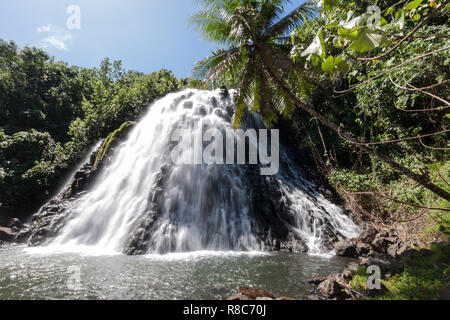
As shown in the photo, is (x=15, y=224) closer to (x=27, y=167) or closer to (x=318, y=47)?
(x=27, y=167)

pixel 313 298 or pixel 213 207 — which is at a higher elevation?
pixel 213 207

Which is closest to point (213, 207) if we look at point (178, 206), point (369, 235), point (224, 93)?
point (178, 206)

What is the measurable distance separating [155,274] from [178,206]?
4.13 meters

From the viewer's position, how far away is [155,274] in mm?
5406

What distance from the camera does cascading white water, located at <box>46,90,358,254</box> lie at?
8.25 metres

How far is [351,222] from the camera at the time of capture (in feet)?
31.2

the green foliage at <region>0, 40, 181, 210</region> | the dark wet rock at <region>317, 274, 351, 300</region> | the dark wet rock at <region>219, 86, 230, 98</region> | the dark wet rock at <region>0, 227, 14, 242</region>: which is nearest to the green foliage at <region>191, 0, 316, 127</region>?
the dark wet rock at <region>317, 274, 351, 300</region>

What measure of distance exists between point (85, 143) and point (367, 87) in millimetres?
19458

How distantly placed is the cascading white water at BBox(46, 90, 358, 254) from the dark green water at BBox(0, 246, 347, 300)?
43.7 inches

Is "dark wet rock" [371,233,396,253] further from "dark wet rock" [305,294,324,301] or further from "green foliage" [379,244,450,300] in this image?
"dark wet rock" [305,294,324,301]

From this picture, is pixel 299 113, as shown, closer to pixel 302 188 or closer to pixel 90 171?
pixel 302 188

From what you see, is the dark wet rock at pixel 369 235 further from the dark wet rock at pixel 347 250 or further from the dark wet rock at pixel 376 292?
the dark wet rock at pixel 376 292

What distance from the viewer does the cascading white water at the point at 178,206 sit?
8250 millimetres

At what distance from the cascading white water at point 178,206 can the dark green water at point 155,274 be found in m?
1.11
